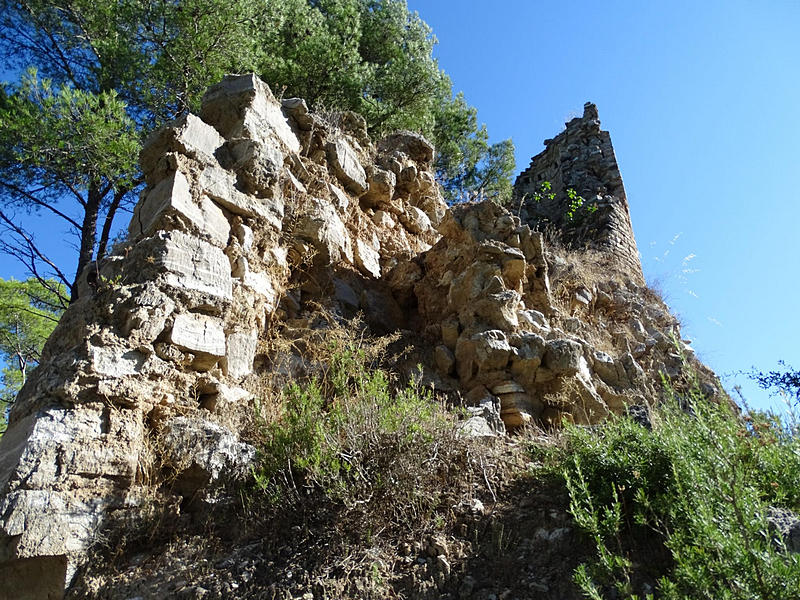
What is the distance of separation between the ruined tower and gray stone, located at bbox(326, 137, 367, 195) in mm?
4900

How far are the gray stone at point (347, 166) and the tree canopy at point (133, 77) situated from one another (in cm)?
274

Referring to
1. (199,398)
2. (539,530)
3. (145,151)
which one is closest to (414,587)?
(539,530)

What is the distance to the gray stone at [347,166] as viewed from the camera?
671 centimetres

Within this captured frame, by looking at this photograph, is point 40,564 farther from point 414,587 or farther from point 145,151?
point 145,151

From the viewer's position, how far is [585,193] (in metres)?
12.5

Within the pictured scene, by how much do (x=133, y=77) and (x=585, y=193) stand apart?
30.1 feet

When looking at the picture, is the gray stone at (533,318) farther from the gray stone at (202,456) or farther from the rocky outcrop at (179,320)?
the gray stone at (202,456)

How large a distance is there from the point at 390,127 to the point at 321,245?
Result: 17.6 feet

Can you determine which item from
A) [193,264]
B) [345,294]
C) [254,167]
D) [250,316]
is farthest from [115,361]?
[345,294]

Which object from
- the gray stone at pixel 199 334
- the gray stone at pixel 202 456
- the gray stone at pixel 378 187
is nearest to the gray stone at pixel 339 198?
the gray stone at pixel 378 187

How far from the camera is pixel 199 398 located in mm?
3834

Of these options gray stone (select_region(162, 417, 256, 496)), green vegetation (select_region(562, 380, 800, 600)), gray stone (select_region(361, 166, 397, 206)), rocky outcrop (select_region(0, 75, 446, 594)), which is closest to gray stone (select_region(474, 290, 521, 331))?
rocky outcrop (select_region(0, 75, 446, 594))

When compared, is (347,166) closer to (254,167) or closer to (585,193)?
(254,167)

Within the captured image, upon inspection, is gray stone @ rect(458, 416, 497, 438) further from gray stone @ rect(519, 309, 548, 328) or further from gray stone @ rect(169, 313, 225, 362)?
gray stone @ rect(169, 313, 225, 362)
